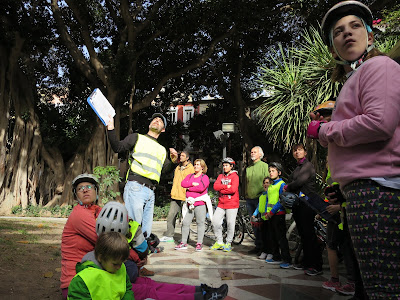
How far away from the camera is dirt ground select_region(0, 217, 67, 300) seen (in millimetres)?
3654

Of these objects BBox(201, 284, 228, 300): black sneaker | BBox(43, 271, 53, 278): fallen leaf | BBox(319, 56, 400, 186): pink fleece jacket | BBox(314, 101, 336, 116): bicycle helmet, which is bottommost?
BBox(43, 271, 53, 278): fallen leaf

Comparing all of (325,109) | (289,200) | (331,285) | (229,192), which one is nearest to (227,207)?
(229,192)

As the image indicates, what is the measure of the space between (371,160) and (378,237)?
0.31 metres

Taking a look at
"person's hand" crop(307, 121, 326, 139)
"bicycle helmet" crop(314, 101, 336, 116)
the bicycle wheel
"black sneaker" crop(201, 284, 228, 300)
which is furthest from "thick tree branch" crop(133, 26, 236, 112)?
"person's hand" crop(307, 121, 326, 139)

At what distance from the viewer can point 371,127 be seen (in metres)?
1.47

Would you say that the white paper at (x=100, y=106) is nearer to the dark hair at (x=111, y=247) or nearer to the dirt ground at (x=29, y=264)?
the dark hair at (x=111, y=247)

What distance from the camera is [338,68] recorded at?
2.02 metres

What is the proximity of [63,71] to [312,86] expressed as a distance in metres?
11.9

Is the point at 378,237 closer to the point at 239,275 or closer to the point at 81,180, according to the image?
the point at 81,180

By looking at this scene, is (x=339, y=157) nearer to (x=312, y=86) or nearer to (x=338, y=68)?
(x=338, y=68)

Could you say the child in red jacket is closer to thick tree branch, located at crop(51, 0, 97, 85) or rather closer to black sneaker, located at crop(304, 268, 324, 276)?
black sneaker, located at crop(304, 268, 324, 276)

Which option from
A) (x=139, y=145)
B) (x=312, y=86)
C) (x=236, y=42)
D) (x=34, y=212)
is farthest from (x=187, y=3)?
(x=139, y=145)

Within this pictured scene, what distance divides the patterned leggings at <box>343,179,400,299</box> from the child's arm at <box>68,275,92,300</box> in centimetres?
161

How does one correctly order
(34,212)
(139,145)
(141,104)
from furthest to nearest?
(141,104) < (34,212) < (139,145)
